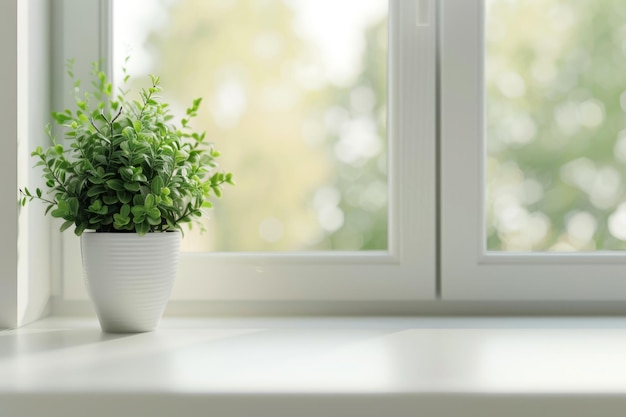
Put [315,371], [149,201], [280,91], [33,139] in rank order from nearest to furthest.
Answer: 1. [315,371]
2. [149,201]
3. [33,139]
4. [280,91]

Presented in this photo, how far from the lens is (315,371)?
81cm

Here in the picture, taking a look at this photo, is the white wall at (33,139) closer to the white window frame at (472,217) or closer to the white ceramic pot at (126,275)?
the white ceramic pot at (126,275)

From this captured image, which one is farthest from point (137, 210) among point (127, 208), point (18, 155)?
point (18, 155)

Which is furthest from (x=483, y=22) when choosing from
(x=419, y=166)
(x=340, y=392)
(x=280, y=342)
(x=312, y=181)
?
(x=340, y=392)

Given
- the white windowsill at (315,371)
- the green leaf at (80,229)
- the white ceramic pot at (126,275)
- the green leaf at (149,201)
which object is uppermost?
the green leaf at (149,201)

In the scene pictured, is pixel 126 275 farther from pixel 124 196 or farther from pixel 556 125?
pixel 556 125

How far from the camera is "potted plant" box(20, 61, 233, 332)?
3.38 ft

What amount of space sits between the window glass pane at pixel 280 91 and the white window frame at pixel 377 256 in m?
0.08

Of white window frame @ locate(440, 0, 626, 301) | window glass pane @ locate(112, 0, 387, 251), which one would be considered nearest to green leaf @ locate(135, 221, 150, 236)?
window glass pane @ locate(112, 0, 387, 251)

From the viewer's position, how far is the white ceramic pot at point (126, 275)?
3.38 feet

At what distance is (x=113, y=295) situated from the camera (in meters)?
1.03

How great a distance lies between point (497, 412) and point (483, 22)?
771mm

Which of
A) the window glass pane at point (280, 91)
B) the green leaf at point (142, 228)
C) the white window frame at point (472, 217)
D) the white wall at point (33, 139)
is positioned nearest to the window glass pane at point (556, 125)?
the white window frame at point (472, 217)

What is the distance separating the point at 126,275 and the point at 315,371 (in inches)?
14.7
